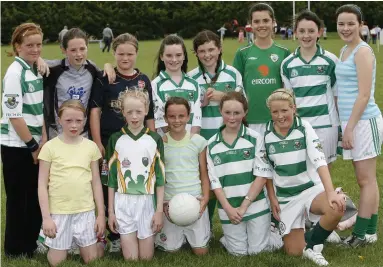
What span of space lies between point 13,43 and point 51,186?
4.25 feet

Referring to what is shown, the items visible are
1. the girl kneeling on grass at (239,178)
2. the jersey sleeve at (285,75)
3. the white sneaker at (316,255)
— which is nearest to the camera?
the white sneaker at (316,255)

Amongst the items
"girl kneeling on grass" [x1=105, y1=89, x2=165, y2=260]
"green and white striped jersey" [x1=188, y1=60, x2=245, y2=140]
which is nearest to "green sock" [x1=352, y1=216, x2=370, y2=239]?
"green and white striped jersey" [x1=188, y1=60, x2=245, y2=140]

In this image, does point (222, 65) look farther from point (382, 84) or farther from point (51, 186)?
point (382, 84)

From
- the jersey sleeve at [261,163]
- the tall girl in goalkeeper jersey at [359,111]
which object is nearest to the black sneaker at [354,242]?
the tall girl in goalkeeper jersey at [359,111]

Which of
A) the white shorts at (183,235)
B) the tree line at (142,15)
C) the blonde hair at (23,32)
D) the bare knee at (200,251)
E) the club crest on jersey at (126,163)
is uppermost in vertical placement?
the tree line at (142,15)

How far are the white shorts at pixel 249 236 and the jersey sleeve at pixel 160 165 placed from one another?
765mm

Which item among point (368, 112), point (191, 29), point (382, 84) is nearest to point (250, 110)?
point (368, 112)

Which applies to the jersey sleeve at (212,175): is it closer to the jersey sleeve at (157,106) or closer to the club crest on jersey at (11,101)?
the jersey sleeve at (157,106)

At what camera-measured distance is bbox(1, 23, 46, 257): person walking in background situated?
191 inches

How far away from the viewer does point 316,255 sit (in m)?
4.83

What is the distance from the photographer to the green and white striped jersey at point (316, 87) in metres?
5.45

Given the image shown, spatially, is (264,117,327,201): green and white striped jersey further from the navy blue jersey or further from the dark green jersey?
the navy blue jersey

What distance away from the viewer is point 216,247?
5430mm

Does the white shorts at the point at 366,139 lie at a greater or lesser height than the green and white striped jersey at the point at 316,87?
lesser
